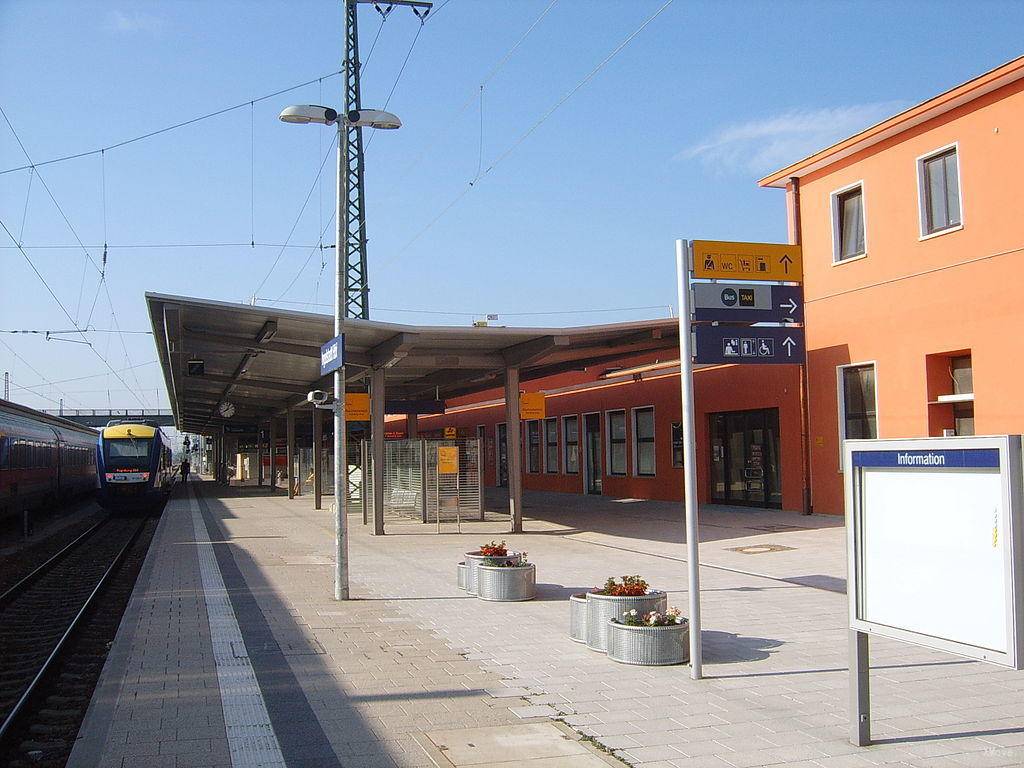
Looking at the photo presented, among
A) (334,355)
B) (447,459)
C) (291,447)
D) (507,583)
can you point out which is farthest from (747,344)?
(291,447)

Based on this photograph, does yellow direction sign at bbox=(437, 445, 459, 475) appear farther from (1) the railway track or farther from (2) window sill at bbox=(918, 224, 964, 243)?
(2) window sill at bbox=(918, 224, 964, 243)

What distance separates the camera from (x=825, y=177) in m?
19.7

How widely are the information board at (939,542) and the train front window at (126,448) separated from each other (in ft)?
93.5

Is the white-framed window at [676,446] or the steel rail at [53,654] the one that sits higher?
the white-framed window at [676,446]

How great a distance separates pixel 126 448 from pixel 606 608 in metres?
25.8

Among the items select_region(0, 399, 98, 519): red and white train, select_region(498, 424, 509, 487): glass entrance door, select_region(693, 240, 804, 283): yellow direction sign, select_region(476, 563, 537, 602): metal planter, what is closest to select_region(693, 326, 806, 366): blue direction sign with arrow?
select_region(693, 240, 804, 283): yellow direction sign

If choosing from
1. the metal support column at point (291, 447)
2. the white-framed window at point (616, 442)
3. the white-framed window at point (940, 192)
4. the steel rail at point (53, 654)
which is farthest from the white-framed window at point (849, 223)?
the metal support column at point (291, 447)

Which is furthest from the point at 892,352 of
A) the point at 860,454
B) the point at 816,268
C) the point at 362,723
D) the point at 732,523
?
the point at 362,723

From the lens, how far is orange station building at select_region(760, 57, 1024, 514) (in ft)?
50.1

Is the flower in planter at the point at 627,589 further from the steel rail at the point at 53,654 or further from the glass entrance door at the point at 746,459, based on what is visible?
the glass entrance door at the point at 746,459

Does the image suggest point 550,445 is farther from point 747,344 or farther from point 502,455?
point 747,344

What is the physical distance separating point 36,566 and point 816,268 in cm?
1626

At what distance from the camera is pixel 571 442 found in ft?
108

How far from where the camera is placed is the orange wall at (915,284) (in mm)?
15203
